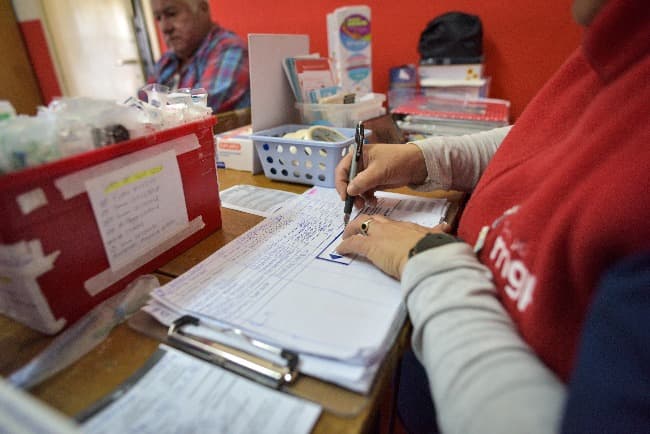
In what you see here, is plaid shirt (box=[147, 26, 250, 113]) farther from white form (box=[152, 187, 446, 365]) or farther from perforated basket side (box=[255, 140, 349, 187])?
white form (box=[152, 187, 446, 365])

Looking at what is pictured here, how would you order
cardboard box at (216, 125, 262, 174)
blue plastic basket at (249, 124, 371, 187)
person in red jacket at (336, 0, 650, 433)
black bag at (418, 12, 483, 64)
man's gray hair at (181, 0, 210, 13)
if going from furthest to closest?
man's gray hair at (181, 0, 210, 13)
black bag at (418, 12, 483, 64)
cardboard box at (216, 125, 262, 174)
blue plastic basket at (249, 124, 371, 187)
person in red jacket at (336, 0, 650, 433)

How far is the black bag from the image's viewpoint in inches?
57.5

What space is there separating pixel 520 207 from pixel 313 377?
29cm

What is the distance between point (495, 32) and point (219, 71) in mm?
1248

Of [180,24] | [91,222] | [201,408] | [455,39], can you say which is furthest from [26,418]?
[180,24]

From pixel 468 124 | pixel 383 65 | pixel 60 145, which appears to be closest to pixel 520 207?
pixel 60 145

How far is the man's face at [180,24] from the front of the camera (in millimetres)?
1856

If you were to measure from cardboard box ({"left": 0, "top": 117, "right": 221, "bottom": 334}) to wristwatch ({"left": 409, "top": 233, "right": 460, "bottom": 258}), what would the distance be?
1.12 ft

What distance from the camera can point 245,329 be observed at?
38 centimetres

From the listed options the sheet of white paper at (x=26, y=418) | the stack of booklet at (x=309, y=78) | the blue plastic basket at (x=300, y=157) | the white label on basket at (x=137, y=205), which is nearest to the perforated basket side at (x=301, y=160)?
the blue plastic basket at (x=300, y=157)

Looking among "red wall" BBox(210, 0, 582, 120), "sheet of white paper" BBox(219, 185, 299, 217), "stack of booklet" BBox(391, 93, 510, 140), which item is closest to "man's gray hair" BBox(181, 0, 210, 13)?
"red wall" BBox(210, 0, 582, 120)

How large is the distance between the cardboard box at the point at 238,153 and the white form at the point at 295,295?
36cm

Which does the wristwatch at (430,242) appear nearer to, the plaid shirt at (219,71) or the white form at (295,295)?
the white form at (295,295)

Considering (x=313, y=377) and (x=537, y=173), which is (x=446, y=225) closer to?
(x=537, y=173)
